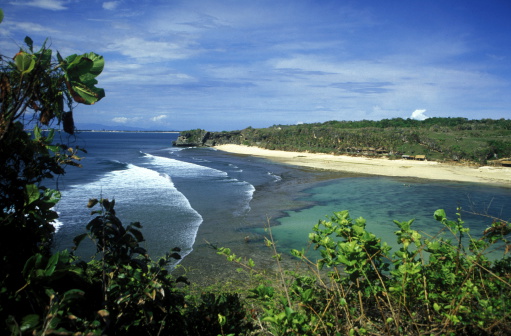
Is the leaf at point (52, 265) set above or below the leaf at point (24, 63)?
below

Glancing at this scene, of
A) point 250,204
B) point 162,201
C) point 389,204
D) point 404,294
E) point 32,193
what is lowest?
point 162,201

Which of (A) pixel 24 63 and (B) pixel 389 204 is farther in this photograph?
(B) pixel 389 204

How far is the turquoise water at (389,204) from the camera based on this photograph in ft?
41.5

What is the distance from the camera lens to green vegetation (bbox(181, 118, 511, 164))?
37656 millimetres

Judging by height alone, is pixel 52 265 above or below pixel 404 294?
above

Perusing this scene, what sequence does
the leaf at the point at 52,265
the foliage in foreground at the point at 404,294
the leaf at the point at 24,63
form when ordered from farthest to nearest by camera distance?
the foliage in foreground at the point at 404,294, the leaf at the point at 24,63, the leaf at the point at 52,265

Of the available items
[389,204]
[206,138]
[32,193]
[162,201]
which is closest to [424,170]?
[389,204]

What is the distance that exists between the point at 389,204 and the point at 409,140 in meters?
32.9

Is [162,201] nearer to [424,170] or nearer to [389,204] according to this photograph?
[389,204]

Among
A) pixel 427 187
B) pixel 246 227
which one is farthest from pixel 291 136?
pixel 246 227

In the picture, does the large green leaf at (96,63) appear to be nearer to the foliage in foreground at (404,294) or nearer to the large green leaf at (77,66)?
the large green leaf at (77,66)

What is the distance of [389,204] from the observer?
1750 centimetres

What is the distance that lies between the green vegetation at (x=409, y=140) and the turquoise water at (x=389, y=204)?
53.1 feet

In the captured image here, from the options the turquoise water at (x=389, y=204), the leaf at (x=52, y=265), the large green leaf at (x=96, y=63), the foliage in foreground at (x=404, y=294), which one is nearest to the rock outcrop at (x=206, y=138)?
the turquoise water at (x=389, y=204)
